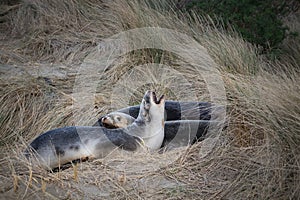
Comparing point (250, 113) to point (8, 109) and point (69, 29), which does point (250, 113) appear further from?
point (69, 29)

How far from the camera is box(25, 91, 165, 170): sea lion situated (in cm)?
357

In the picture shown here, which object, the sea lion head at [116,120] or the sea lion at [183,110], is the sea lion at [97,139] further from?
the sea lion at [183,110]

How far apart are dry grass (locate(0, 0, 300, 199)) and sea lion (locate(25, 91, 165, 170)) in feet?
0.33

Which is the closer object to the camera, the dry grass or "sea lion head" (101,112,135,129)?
the dry grass

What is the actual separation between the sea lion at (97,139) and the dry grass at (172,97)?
0.33 ft

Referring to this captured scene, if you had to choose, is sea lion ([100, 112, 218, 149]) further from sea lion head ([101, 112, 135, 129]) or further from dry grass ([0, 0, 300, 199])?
dry grass ([0, 0, 300, 199])

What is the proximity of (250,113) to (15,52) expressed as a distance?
3.30 m

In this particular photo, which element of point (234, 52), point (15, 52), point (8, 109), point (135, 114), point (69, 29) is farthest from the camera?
point (69, 29)

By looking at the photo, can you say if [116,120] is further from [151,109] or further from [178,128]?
[178,128]

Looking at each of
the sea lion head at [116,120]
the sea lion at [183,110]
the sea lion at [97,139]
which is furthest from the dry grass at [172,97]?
the sea lion head at [116,120]

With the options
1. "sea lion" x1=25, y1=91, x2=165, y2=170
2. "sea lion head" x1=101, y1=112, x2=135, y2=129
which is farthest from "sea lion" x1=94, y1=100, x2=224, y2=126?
"sea lion" x1=25, y1=91, x2=165, y2=170

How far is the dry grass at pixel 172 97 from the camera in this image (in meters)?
3.12

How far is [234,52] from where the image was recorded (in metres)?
5.16

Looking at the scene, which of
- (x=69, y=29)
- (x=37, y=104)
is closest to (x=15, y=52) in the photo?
(x=69, y=29)
